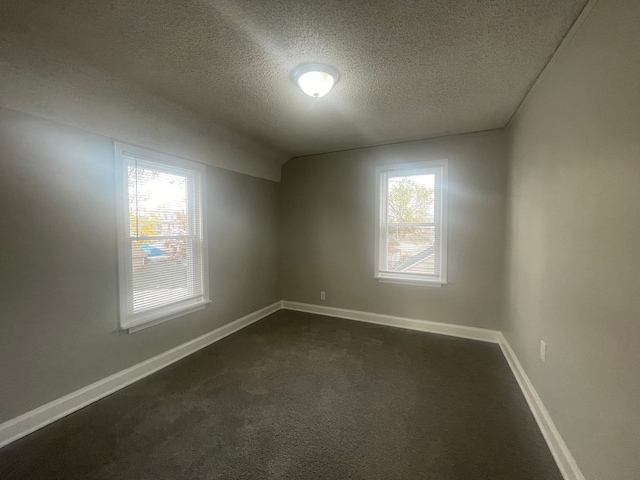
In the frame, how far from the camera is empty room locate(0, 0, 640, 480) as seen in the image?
4.35 ft

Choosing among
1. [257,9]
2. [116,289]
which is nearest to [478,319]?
[257,9]

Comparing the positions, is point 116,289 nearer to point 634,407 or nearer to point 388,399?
point 388,399

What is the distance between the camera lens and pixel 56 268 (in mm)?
1931

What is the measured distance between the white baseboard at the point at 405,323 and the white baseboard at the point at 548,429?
655 mm

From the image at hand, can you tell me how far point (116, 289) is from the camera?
2279 mm

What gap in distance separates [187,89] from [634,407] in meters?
3.12

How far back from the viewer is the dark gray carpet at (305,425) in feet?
4.92

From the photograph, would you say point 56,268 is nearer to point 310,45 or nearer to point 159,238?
point 159,238

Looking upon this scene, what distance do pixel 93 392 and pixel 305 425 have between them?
67.8 inches

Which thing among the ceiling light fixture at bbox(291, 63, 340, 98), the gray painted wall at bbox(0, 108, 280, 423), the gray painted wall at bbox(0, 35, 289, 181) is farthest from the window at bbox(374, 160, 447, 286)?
the gray painted wall at bbox(0, 108, 280, 423)

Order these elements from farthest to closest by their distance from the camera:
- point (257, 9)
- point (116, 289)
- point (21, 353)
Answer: point (116, 289) < point (21, 353) < point (257, 9)

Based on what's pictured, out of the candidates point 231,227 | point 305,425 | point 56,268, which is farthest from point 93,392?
point 231,227

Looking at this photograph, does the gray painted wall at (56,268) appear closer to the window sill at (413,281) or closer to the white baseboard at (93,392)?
the white baseboard at (93,392)

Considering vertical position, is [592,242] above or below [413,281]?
above
